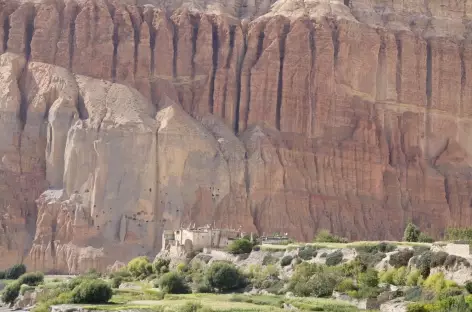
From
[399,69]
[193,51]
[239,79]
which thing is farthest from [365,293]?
[399,69]

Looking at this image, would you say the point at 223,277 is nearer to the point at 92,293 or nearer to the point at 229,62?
the point at 92,293

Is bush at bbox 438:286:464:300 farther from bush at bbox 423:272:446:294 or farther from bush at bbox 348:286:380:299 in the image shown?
bush at bbox 348:286:380:299

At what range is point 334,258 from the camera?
58.9 m

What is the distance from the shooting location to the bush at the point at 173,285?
5825 cm

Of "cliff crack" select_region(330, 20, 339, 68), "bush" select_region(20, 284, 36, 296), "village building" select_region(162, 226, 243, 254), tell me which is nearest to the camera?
"bush" select_region(20, 284, 36, 296)

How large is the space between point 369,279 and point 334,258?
290 inches

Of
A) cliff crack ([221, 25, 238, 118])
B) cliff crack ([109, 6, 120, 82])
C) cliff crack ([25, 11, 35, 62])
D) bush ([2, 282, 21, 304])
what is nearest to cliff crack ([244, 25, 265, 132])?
cliff crack ([221, 25, 238, 118])

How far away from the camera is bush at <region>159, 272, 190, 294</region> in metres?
58.2

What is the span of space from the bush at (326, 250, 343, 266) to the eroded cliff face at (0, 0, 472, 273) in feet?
87.5

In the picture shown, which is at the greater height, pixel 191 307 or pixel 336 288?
pixel 336 288

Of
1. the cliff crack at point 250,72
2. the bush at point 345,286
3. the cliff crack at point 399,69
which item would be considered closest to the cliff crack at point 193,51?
the cliff crack at point 250,72

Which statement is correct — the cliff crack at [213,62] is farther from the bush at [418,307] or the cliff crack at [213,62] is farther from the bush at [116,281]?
the bush at [418,307]

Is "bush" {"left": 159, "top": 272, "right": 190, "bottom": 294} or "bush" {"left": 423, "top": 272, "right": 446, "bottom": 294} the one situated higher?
"bush" {"left": 423, "top": 272, "right": 446, "bottom": 294}

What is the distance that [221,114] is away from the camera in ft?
316
